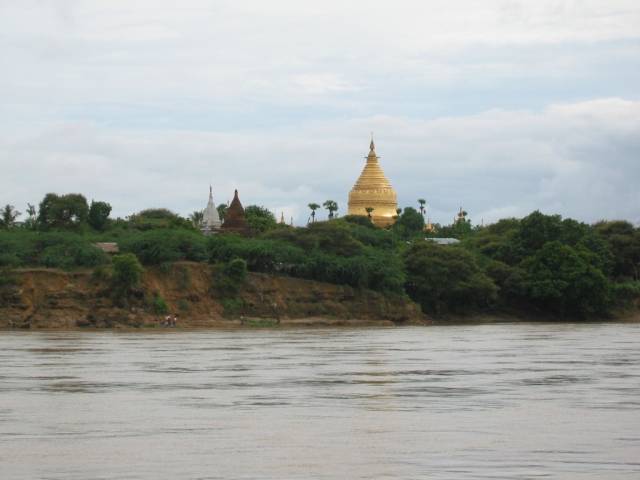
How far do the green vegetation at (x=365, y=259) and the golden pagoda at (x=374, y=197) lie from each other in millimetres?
59245

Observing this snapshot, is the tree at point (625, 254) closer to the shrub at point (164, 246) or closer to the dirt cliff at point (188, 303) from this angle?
the dirt cliff at point (188, 303)

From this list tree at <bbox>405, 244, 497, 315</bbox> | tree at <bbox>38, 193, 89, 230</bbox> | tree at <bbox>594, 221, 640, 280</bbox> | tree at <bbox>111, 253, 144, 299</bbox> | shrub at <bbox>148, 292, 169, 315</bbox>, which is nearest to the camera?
tree at <bbox>111, 253, 144, 299</bbox>

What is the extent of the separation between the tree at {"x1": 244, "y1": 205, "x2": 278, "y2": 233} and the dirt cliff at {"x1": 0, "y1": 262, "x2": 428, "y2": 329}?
84.1ft

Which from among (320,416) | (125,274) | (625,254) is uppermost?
(625,254)

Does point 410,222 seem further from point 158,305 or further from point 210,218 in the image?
point 158,305

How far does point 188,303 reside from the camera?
78.8m

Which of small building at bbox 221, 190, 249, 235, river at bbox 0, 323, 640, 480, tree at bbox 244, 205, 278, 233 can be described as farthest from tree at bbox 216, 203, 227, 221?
river at bbox 0, 323, 640, 480

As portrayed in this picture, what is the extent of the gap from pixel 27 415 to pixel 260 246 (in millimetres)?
62813

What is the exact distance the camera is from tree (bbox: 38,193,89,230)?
95562 millimetres

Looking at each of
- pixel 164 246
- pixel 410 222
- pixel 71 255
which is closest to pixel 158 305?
pixel 164 246

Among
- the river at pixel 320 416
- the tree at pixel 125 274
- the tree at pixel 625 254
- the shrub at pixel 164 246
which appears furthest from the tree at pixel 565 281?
the river at pixel 320 416

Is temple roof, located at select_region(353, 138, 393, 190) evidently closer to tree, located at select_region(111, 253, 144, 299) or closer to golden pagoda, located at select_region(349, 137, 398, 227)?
golden pagoda, located at select_region(349, 137, 398, 227)

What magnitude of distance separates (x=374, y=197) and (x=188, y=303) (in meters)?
86.7

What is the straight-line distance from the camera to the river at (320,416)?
1593 cm
